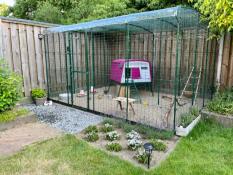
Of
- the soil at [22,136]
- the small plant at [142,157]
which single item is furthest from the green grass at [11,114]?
the small plant at [142,157]

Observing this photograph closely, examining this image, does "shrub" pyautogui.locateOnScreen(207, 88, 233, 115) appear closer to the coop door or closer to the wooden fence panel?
the coop door

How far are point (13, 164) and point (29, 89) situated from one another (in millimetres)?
3346

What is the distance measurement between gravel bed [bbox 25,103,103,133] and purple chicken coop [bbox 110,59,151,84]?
1641 mm

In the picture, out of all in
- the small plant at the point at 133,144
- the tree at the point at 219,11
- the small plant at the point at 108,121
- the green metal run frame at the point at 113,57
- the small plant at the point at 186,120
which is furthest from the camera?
the green metal run frame at the point at 113,57

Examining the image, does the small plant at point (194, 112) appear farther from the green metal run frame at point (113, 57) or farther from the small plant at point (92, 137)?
the small plant at point (92, 137)

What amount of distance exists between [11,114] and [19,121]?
21cm

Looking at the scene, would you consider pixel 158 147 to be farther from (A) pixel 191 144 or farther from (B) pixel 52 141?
(B) pixel 52 141

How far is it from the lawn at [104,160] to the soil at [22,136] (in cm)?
22

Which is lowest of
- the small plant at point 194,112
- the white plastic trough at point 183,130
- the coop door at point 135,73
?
the white plastic trough at point 183,130

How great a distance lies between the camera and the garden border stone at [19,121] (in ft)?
13.2

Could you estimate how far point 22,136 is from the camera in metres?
3.73

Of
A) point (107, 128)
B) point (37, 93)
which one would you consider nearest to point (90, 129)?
point (107, 128)

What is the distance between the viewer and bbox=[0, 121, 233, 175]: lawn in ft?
8.70

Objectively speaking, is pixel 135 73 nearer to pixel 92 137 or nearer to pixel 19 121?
pixel 92 137
